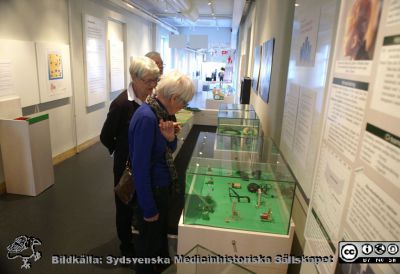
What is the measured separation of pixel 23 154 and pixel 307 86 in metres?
3.42

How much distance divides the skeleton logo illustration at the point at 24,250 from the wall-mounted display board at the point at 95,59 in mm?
3456

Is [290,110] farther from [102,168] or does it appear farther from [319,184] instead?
[102,168]

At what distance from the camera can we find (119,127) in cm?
224

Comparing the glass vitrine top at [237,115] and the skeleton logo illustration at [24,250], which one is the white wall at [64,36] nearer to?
the skeleton logo illustration at [24,250]

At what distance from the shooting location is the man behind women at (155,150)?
156 centimetres

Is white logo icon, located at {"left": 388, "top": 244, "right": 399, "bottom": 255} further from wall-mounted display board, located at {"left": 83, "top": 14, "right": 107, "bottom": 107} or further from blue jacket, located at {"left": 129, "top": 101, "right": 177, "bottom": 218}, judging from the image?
wall-mounted display board, located at {"left": 83, "top": 14, "right": 107, "bottom": 107}

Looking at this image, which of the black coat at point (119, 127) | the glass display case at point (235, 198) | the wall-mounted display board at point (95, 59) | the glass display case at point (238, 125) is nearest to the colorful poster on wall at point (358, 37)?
the glass display case at point (235, 198)

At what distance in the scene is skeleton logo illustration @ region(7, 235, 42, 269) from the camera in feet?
8.19

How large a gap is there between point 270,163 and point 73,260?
1941 millimetres

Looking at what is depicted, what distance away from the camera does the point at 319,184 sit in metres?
1.34

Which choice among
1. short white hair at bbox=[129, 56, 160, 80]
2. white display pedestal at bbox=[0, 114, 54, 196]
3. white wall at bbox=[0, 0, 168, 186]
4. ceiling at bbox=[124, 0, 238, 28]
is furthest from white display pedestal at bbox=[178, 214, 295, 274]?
ceiling at bbox=[124, 0, 238, 28]

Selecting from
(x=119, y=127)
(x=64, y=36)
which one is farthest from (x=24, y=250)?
(x=64, y=36)

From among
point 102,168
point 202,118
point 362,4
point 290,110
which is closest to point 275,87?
point 290,110

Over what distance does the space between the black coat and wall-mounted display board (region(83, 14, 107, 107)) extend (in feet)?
12.5
